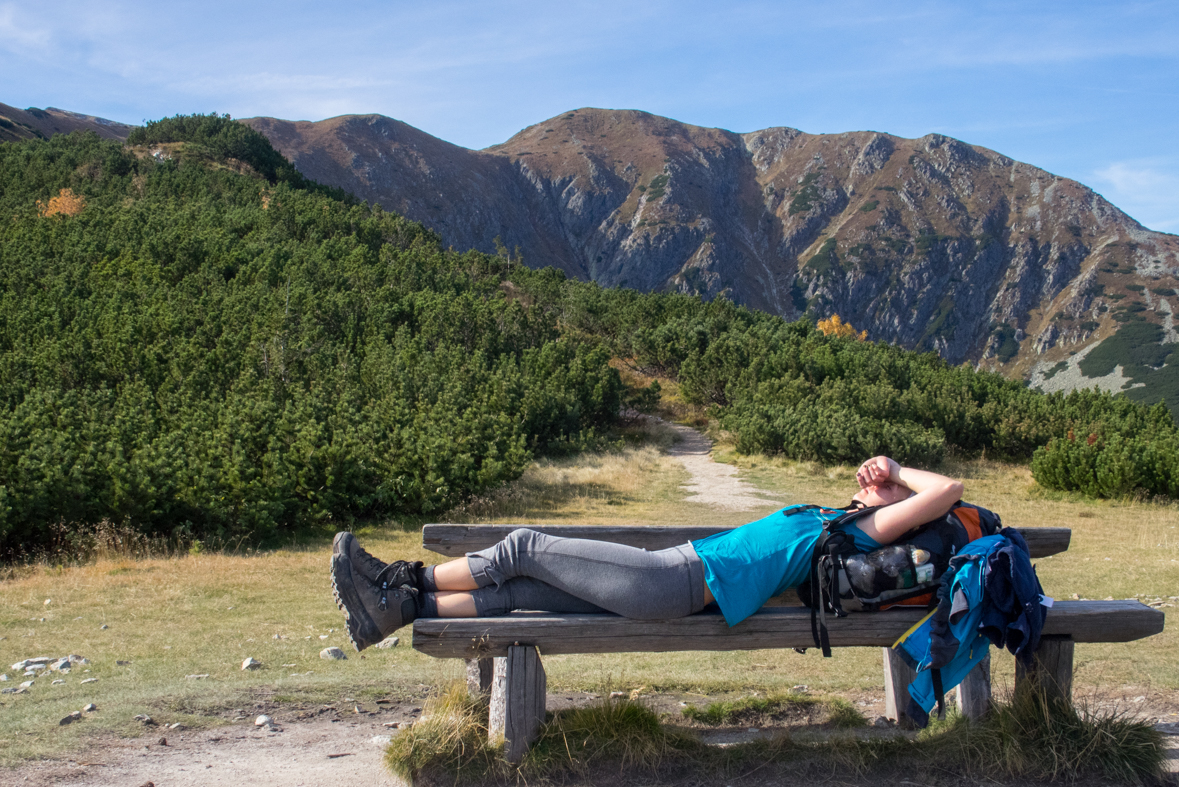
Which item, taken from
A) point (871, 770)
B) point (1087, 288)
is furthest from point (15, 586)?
point (1087, 288)

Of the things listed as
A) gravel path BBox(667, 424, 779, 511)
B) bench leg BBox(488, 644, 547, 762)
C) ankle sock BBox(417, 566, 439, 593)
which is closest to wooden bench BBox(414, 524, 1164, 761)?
bench leg BBox(488, 644, 547, 762)

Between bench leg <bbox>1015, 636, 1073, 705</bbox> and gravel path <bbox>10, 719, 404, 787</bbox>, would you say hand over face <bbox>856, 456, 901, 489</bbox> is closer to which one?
bench leg <bbox>1015, 636, 1073, 705</bbox>

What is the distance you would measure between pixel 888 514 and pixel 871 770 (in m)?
0.97

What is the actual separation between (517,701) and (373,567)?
2.52 feet

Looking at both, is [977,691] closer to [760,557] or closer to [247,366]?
[760,557]

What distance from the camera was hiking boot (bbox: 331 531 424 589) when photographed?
325 cm

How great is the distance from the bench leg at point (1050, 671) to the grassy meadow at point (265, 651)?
31.7 inches

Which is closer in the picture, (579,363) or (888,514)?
(888,514)

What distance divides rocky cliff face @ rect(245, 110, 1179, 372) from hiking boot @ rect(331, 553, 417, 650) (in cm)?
13276

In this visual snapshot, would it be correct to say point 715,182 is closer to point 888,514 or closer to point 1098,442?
point 1098,442

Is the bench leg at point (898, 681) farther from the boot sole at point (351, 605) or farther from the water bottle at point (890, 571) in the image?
the boot sole at point (351, 605)

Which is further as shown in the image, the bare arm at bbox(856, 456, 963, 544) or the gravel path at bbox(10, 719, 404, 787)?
the bare arm at bbox(856, 456, 963, 544)

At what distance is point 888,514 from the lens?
11.0ft

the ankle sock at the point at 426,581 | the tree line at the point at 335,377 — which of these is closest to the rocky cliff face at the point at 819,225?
the tree line at the point at 335,377
